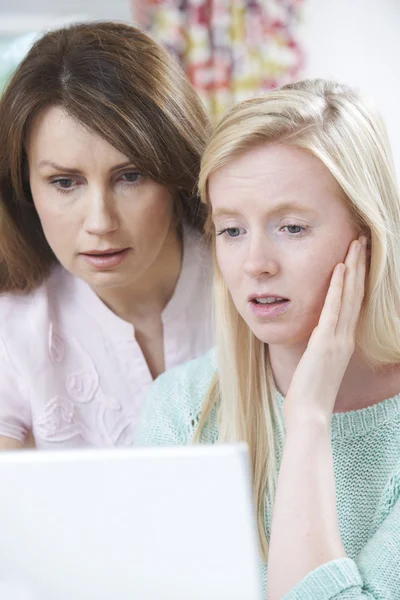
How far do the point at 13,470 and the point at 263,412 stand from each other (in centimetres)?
72

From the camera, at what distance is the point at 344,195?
3.70ft

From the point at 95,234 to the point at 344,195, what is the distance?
452 mm

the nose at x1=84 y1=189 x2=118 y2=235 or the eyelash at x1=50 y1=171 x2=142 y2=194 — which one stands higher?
the eyelash at x1=50 y1=171 x2=142 y2=194

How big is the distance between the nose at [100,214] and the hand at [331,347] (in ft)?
1.33

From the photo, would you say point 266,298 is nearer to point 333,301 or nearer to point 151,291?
point 333,301

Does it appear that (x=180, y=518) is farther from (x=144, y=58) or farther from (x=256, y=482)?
(x=144, y=58)

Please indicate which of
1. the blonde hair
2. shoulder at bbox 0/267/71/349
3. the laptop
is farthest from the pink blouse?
the laptop

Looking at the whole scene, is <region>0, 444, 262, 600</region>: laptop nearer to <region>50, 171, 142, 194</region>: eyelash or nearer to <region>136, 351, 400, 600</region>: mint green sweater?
<region>136, 351, 400, 600</region>: mint green sweater

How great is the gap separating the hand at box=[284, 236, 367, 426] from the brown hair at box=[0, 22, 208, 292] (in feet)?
1.14

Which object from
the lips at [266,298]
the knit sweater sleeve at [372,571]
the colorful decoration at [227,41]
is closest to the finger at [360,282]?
the lips at [266,298]

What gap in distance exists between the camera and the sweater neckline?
1.23 meters

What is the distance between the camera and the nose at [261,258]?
112cm

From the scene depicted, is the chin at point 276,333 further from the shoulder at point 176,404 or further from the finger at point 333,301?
the shoulder at point 176,404

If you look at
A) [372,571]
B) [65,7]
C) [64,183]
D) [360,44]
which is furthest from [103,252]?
[360,44]
